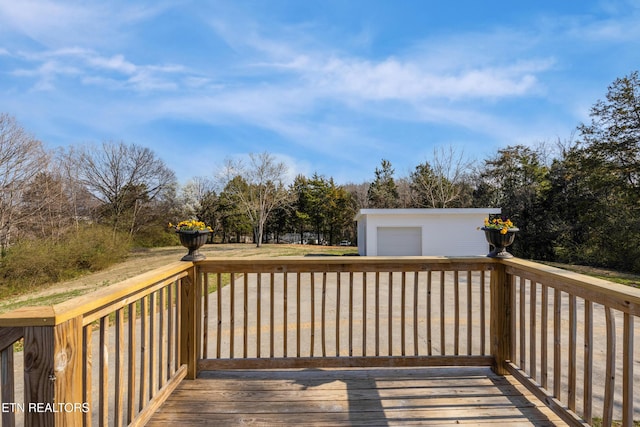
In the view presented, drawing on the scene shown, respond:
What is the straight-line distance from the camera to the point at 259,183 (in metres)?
22.5

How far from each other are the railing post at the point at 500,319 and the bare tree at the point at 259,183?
20180 millimetres

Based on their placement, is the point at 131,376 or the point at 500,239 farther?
the point at 500,239

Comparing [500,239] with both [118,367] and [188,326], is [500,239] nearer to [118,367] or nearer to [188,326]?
[188,326]

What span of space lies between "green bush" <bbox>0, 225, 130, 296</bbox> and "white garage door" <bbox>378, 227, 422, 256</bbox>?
477 inches

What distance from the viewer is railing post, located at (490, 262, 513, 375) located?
2404 mm

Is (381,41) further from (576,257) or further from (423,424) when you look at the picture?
(576,257)

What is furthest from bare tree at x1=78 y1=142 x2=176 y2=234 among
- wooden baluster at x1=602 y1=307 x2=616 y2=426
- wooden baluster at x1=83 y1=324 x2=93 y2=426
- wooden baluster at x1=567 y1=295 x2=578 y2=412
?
wooden baluster at x1=602 y1=307 x2=616 y2=426

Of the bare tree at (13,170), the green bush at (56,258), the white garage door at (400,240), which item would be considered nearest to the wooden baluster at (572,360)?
the white garage door at (400,240)

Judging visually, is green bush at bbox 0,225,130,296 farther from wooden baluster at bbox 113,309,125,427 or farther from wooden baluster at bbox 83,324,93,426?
wooden baluster at bbox 83,324,93,426

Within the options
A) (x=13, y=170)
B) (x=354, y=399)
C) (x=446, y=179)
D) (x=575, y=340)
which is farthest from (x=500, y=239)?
(x=446, y=179)

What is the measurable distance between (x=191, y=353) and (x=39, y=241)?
44.6 ft

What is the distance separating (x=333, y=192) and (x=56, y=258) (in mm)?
20178

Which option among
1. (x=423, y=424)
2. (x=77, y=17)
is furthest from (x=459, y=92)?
(x=423, y=424)

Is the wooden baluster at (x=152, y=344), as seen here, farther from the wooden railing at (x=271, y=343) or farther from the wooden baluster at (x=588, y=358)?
the wooden baluster at (x=588, y=358)
